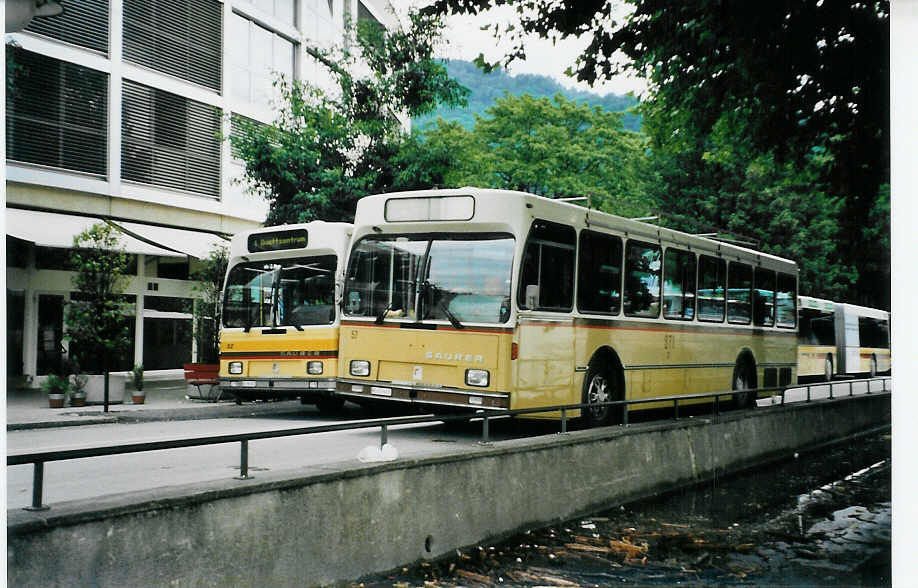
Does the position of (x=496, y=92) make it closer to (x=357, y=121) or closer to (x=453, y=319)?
(x=357, y=121)

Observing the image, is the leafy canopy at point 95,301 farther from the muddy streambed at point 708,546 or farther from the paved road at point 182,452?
the muddy streambed at point 708,546

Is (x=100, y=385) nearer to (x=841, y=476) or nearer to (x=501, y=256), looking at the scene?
(x=501, y=256)

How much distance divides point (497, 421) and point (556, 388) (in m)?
1.60

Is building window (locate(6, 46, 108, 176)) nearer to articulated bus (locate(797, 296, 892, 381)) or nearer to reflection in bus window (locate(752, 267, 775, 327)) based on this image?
articulated bus (locate(797, 296, 892, 381))

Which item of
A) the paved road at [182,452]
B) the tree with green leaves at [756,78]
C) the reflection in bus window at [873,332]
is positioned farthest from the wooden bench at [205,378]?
the reflection in bus window at [873,332]

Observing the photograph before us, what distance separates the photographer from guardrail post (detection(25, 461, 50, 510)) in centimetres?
459

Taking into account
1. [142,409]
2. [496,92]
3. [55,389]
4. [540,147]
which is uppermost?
[496,92]

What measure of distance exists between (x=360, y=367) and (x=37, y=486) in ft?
18.3

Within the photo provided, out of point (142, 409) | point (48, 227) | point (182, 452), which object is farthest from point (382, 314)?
point (48, 227)

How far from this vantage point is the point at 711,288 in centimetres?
1273

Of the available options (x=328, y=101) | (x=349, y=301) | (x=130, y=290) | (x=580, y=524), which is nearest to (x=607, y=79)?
(x=328, y=101)

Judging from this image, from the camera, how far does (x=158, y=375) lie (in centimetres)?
934

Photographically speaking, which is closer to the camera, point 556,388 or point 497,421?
point 556,388

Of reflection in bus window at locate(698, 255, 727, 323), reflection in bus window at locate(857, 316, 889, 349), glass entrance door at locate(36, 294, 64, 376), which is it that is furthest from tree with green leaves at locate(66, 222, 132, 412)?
reflection in bus window at locate(698, 255, 727, 323)
